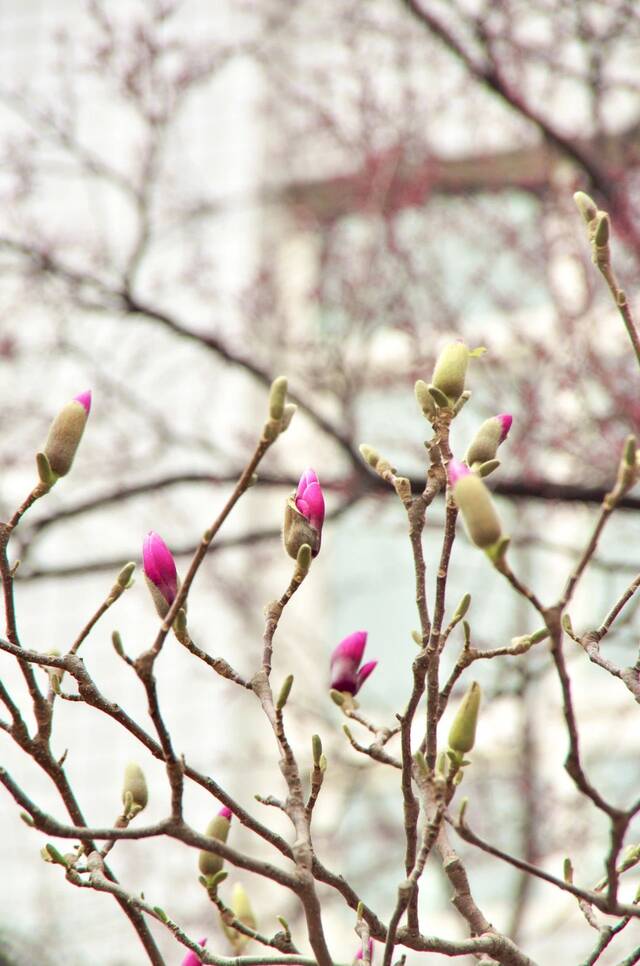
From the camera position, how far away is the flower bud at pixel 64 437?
2.75ft

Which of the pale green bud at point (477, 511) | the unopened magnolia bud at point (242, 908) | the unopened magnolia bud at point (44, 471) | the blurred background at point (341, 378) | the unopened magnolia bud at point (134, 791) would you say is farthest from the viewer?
the blurred background at point (341, 378)

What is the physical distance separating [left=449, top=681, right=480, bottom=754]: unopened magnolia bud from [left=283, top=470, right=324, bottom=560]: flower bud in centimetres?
17

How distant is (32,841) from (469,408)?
8.24ft

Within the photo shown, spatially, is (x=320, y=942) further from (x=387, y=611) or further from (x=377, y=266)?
(x=387, y=611)

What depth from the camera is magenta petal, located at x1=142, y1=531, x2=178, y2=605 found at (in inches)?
34.6

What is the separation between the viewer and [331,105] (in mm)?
3490

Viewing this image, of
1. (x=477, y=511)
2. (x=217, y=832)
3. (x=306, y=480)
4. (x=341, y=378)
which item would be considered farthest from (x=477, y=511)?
(x=341, y=378)

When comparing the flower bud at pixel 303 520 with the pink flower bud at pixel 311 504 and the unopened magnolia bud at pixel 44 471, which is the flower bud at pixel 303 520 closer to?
the pink flower bud at pixel 311 504

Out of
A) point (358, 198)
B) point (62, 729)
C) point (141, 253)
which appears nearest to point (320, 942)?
point (141, 253)

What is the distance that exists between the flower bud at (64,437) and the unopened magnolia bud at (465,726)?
Answer: 0.30 m

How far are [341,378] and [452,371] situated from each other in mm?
2319

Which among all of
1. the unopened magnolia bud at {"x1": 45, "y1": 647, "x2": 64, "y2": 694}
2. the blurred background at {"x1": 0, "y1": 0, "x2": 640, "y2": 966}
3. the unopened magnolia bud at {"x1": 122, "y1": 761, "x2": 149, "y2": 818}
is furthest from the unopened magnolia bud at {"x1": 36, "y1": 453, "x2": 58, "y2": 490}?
the blurred background at {"x1": 0, "y1": 0, "x2": 640, "y2": 966}

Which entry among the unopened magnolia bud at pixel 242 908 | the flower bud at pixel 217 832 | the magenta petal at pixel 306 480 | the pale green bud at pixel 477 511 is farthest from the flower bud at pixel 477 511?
the unopened magnolia bud at pixel 242 908

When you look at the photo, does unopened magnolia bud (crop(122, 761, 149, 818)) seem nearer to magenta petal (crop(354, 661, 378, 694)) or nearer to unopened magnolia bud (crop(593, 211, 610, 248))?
magenta petal (crop(354, 661, 378, 694))
